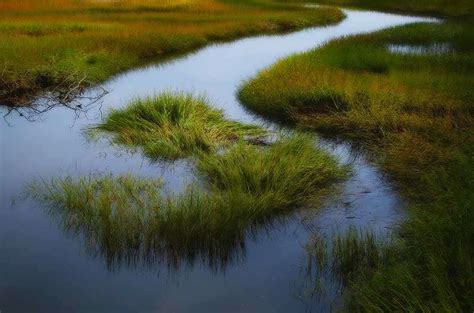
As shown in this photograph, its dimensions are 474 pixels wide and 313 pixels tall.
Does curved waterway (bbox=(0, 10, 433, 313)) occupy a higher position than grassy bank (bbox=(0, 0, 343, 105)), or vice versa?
grassy bank (bbox=(0, 0, 343, 105))

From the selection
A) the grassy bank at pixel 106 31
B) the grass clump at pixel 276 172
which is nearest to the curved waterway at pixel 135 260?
the grass clump at pixel 276 172

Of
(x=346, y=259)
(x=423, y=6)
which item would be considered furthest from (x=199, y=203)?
(x=423, y=6)

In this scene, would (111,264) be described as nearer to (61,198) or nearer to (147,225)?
(147,225)

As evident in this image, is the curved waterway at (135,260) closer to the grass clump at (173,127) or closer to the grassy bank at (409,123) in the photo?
the grass clump at (173,127)

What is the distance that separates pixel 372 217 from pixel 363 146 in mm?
2987

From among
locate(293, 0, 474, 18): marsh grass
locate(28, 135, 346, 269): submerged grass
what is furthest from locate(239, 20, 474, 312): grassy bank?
locate(293, 0, 474, 18): marsh grass

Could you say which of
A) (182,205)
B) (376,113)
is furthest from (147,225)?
(376,113)

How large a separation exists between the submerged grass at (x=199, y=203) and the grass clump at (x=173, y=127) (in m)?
0.96

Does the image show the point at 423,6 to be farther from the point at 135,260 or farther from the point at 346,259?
the point at 135,260

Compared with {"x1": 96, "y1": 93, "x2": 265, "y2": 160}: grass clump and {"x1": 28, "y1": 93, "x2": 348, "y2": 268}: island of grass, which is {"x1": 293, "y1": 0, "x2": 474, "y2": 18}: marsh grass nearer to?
{"x1": 96, "y1": 93, "x2": 265, "y2": 160}: grass clump

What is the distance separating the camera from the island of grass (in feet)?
21.0

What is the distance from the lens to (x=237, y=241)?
661 cm

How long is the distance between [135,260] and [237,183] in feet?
6.77

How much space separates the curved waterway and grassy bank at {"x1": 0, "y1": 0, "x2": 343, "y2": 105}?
326cm
